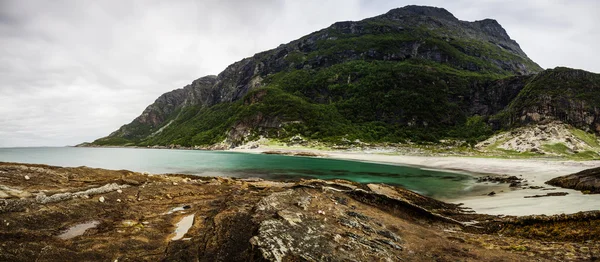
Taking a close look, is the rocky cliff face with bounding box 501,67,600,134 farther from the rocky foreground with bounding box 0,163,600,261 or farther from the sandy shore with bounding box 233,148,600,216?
the rocky foreground with bounding box 0,163,600,261

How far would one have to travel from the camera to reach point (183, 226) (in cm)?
907

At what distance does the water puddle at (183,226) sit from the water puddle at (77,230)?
102 inches

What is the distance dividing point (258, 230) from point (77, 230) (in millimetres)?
5987

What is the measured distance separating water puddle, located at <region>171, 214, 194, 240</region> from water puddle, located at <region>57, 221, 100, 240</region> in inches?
102

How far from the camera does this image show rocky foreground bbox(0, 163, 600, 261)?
6.31 m

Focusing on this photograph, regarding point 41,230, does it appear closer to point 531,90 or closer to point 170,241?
point 170,241

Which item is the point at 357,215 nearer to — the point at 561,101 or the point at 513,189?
the point at 513,189

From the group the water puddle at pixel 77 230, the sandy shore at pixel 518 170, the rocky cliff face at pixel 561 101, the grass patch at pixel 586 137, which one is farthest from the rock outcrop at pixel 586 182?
the rocky cliff face at pixel 561 101

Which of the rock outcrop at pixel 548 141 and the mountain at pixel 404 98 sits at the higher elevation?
the mountain at pixel 404 98

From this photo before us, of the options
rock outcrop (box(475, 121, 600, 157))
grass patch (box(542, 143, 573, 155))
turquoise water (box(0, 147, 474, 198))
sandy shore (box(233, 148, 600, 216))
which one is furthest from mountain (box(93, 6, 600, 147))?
turquoise water (box(0, 147, 474, 198))

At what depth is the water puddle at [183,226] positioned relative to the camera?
8148 mm

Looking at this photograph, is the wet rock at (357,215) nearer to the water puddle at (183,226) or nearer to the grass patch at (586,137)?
the water puddle at (183,226)

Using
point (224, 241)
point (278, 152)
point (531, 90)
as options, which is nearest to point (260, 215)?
point (224, 241)

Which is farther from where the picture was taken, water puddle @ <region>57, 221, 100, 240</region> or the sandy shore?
the sandy shore
